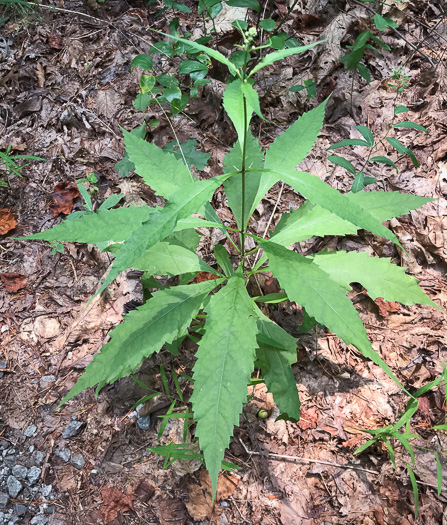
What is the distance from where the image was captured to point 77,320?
238 centimetres

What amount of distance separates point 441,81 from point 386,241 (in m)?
1.46

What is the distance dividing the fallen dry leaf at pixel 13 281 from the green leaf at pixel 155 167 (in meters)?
1.42

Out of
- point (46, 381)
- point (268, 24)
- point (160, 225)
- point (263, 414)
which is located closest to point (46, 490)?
point (46, 381)

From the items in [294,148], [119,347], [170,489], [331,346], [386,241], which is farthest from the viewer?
[386,241]

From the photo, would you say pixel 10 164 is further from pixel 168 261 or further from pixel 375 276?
pixel 375 276

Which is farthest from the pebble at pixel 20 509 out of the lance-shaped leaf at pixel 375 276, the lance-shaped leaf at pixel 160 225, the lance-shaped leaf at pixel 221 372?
the lance-shaped leaf at pixel 375 276

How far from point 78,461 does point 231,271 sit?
1344mm

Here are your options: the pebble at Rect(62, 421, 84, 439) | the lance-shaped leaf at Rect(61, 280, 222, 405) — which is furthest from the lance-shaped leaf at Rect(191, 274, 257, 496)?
the pebble at Rect(62, 421, 84, 439)

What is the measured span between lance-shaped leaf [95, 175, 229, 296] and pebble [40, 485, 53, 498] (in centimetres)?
149

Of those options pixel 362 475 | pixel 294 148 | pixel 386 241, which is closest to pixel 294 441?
pixel 362 475

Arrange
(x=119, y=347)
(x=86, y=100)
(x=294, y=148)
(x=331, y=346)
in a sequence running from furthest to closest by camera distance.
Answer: (x=86, y=100) < (x=331, y=346) < (x=294, y=148) < (x=119, y=347)

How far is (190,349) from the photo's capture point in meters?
2.20

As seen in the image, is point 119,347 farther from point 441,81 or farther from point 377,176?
point 441,81

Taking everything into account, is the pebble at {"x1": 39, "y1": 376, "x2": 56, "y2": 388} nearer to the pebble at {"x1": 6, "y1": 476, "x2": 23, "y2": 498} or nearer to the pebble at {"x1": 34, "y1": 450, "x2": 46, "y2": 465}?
the pebble at {"x1": 34, "y1": 450, "x2": 46, "y2": 465}
